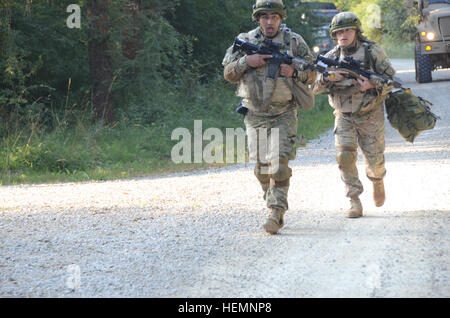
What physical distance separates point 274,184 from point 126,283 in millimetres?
1845

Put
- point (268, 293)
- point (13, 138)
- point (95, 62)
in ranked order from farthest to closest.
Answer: point (95, 62) → point (13, 138) → point (268, 293)

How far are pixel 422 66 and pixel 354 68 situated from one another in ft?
53.7

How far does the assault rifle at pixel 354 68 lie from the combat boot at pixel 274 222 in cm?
142

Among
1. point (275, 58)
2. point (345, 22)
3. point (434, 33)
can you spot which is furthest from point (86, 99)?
point (434, 33)

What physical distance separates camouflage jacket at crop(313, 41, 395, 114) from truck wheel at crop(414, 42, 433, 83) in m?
15.4

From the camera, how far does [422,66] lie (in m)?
21.8

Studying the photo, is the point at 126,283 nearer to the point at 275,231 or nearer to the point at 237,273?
the point at 237,273

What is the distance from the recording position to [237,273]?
4.75 metres

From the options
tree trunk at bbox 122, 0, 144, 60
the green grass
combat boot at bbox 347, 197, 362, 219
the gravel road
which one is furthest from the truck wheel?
combat boot at bbox 347, 197, 362, 219

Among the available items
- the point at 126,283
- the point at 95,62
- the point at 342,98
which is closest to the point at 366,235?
the point at 342,98

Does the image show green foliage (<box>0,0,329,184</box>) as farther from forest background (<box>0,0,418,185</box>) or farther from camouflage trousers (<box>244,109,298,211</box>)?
camouflage trousers (<box>244,109,298,211</box>)

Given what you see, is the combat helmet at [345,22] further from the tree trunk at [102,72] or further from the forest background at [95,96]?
the tree trunk at [102,72]

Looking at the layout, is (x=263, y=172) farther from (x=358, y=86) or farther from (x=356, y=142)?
Result: (x=358, y=86)

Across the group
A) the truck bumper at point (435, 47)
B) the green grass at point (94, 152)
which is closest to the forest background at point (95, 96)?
the green grass at point (94, 152)
